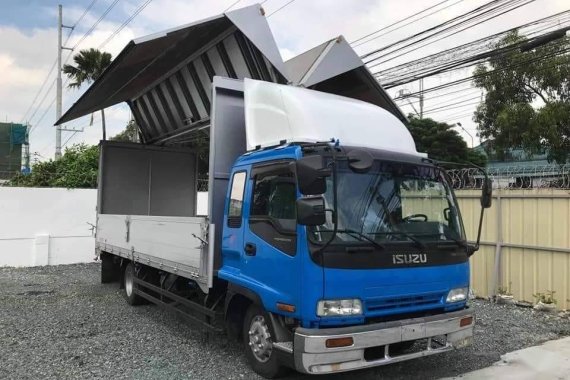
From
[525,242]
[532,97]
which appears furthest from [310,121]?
[532,97]

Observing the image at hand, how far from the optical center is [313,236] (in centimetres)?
447

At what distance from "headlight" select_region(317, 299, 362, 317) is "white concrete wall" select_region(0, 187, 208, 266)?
863 cm

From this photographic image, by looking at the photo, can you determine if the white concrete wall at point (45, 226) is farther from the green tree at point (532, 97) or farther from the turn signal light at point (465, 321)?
the green tree at point (532, 97)

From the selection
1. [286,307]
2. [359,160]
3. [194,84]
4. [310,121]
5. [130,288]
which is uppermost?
[194,84]

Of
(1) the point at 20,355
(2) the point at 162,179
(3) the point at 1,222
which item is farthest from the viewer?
(3) the point at 1,222

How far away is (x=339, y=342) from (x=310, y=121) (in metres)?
2.16

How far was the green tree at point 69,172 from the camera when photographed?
16.9 m

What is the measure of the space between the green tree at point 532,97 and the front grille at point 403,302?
43.5 ft

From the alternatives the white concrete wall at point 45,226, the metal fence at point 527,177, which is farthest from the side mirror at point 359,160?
the white concrete wall at point 45,226

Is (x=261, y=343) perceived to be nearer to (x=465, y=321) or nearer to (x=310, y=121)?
(x=465, y=321)

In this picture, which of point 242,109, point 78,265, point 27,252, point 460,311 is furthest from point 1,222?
point 460,311

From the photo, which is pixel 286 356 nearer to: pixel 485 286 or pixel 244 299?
pixel 244 299

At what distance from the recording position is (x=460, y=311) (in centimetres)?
517

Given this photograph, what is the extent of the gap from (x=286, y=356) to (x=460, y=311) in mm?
1824
